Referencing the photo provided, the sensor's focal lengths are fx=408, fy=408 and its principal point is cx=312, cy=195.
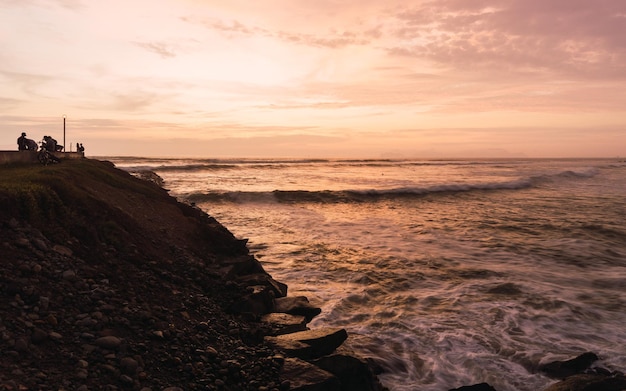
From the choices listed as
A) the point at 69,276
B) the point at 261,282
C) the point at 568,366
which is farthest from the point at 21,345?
the point at 568,366

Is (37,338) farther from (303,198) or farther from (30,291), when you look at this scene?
(303,198)

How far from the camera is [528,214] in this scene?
1296 inches

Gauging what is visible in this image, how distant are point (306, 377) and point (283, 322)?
9.53 ft

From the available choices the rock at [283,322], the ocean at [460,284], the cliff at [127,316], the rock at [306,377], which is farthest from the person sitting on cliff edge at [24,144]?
the rock at [306,377]

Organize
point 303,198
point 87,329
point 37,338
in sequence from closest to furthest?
1. point 37,338
2. point 87,329
3. point 303,198

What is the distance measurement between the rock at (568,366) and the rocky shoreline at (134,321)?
22mm

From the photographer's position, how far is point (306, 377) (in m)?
7.15

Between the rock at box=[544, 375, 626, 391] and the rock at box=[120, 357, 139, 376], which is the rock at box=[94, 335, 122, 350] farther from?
the rock at box=[544, 375, 626, 391]

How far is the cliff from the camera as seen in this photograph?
6.17 m

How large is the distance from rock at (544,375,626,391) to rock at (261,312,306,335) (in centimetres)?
537

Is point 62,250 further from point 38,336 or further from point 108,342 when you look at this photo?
point 108,342

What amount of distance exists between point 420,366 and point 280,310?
12.8ft

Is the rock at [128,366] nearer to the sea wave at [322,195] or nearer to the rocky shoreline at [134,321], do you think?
the rocky shoreline at [134,321]

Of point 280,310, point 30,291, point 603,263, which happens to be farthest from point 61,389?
point 603,263
